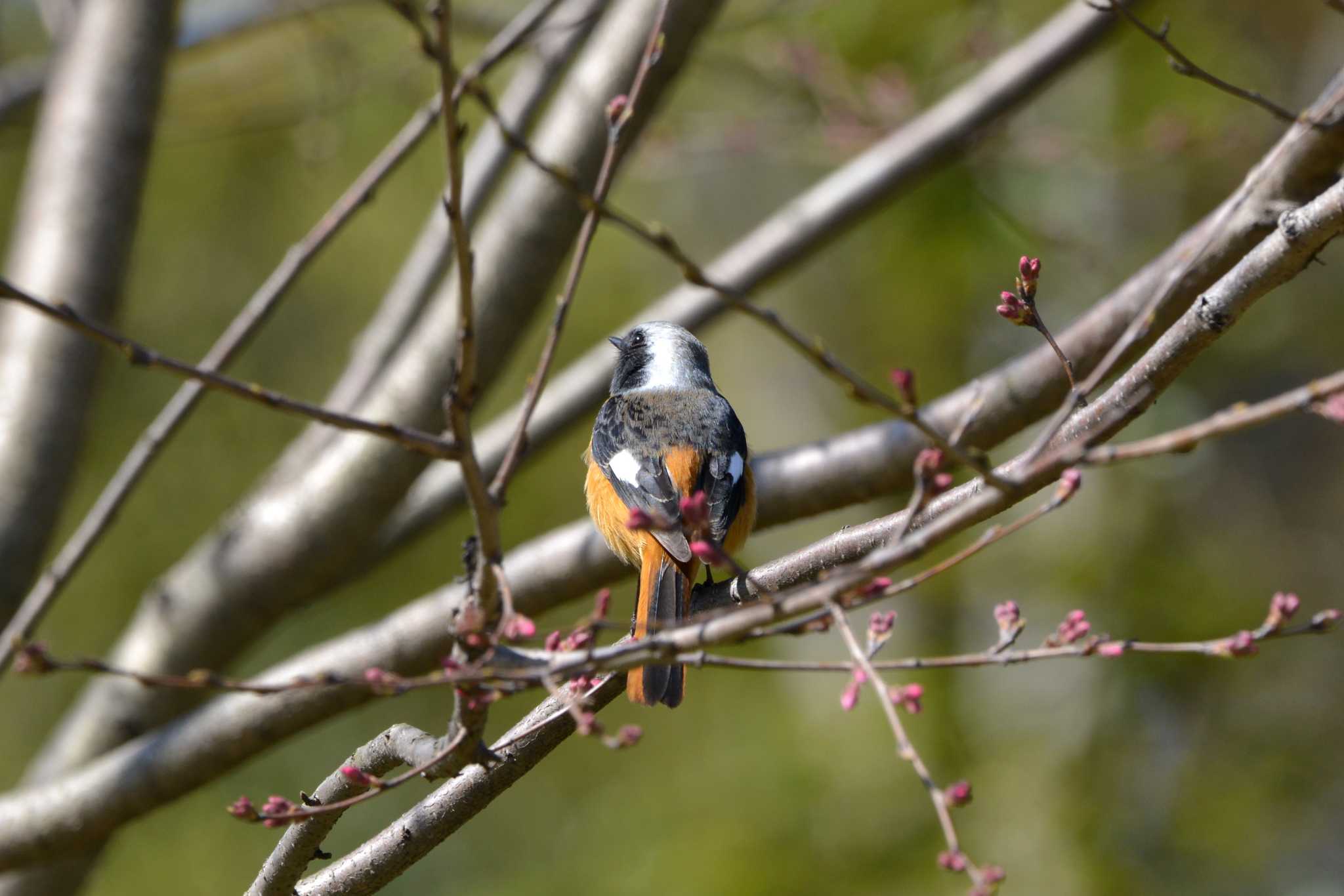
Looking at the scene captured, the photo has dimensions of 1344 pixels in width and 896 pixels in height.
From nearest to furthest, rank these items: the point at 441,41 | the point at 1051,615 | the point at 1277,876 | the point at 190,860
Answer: the point at 441,41, the point at 1277,876, the point at 1051,615, the point at 190,860

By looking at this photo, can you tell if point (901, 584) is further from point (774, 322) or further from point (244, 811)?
point (244, 811)

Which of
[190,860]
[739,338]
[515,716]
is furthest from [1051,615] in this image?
[190,860]

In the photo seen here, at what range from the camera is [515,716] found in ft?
33.0

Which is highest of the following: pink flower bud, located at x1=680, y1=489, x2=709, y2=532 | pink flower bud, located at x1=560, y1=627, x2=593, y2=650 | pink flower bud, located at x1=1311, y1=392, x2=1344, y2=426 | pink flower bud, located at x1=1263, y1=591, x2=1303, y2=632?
pink flower bud, located at x1=560, y1=627, x2=593, y2=650

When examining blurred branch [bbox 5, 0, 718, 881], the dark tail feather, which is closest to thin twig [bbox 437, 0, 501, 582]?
the dark tail feather

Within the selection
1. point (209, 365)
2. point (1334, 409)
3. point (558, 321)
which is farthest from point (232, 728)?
point (1334, 409)

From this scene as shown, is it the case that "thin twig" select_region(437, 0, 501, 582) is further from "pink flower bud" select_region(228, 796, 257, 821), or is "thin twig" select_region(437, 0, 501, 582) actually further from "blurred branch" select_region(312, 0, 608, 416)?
"blurred branch" select_region(312, 0, 608, 416)

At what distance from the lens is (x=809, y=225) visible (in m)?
4.75

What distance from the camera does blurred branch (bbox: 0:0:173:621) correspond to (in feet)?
14.4

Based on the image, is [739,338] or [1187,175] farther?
[739,338]

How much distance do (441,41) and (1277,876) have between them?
7.39 metres

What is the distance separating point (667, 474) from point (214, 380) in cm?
236

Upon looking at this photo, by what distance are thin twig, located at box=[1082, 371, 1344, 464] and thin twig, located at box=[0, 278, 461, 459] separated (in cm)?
76

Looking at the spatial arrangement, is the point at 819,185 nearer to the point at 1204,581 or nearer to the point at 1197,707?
the point at 1204,581
